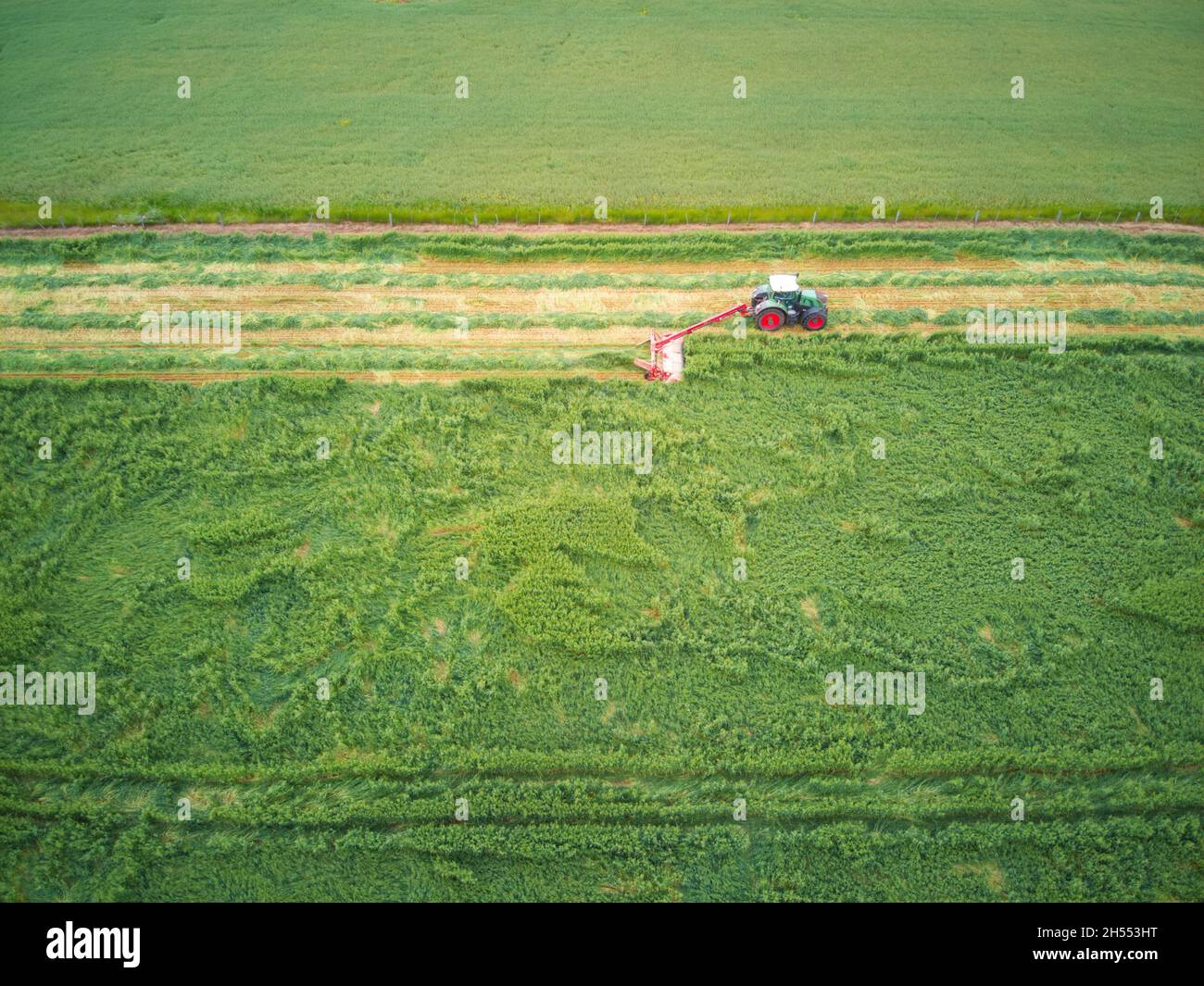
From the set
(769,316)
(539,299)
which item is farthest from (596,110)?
(769,316)

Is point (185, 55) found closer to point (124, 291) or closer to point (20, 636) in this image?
point (124, 291)

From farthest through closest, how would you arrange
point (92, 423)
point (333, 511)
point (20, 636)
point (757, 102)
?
point (757, 102) → point (92, 423) → point (333, 511) → point (20, 636)

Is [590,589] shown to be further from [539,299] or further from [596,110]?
[596,110]

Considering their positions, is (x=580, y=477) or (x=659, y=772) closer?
(x=659, y=772)
